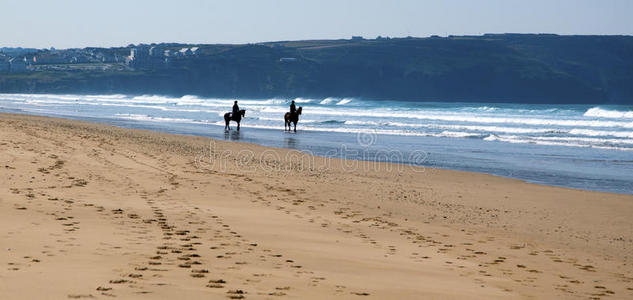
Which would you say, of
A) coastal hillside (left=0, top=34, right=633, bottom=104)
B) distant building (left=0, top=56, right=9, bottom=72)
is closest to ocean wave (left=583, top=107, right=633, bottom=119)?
coastal hillside (left=0, top=34, right=633, bottom=104)

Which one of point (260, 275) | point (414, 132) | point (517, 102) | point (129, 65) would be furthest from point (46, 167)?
point (129, 65)

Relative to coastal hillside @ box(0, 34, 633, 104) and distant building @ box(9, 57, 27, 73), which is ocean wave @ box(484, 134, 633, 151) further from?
distant building @ box(9, 57, 27, 73)

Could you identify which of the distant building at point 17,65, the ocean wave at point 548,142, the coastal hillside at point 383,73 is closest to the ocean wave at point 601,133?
the ocean wave at point 548,142

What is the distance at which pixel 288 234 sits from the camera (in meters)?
7.95

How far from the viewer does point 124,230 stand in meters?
7.23

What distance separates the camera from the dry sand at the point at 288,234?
5.31 metres

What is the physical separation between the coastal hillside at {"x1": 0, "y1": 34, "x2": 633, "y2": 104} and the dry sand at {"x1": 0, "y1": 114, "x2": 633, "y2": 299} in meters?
130

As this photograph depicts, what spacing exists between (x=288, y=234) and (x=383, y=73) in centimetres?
14589

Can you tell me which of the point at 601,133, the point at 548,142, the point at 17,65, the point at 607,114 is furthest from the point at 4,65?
the point at 548,142

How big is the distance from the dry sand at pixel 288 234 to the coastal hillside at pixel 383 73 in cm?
12956

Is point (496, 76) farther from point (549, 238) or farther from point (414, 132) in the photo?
point (549, 238)

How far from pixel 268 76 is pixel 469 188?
5456 inches

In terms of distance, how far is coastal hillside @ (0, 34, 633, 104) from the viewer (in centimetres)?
14412

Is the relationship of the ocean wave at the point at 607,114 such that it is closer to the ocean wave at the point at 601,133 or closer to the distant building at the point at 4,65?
the ocean wave at the point at 601,133
